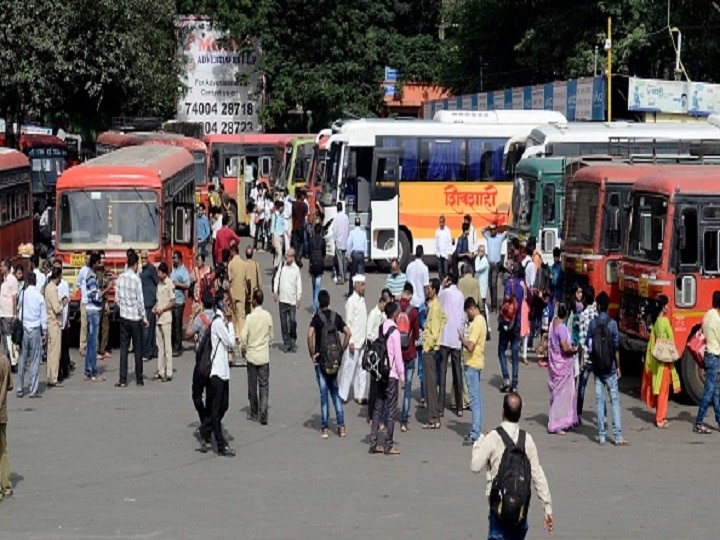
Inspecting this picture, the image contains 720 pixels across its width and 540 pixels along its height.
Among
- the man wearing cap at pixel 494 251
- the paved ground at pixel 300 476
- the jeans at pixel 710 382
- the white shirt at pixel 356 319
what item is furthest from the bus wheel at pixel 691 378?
the man wearing cap at pixel 494 251

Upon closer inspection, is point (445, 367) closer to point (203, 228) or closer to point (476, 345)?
point (476, 345)

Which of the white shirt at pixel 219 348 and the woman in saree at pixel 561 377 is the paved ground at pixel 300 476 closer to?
the woman in saree at pixel 561 377

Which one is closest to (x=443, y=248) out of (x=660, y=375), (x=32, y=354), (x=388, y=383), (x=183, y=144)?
(x=183, y=144)

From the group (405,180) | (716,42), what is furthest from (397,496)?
(716,42)

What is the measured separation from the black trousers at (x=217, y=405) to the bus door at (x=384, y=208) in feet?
58.6

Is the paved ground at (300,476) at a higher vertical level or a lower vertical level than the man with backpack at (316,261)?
lower

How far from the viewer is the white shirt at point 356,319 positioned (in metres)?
20.0

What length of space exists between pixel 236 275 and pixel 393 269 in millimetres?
3300

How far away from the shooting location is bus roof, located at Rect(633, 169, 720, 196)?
67.5 ft

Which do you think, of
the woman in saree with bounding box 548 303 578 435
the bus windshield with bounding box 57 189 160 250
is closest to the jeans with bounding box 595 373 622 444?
the woman in saree with bounding box 548 303 578 435

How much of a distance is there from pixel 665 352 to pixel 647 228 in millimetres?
3158

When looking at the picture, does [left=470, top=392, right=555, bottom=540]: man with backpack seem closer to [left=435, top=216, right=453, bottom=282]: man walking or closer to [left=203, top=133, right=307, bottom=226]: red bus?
[left=435, top=216, right=453, bottom=282]: man walking

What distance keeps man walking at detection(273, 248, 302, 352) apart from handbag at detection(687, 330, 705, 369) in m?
6.93

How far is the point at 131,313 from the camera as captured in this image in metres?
22.1
